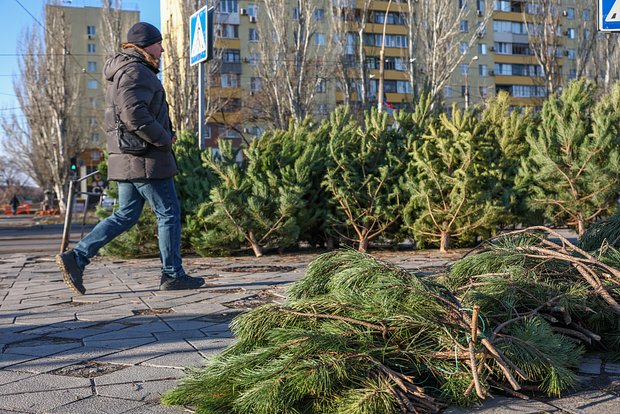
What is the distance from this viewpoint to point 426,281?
3193 mm

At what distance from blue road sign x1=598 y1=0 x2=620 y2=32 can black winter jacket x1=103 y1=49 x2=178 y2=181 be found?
387cm

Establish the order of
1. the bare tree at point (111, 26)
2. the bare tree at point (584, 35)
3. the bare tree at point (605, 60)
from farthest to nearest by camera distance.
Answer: the bare tree at point (111, 26), the bare tree at point (605, 60), the bare tree at point (584, 35)

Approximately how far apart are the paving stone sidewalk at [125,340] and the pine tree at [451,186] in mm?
719

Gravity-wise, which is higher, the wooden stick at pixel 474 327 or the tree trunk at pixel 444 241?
the wooden stick at pixel 474 327

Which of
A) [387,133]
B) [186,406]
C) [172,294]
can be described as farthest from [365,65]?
[186,406]

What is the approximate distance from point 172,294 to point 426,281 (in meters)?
3.15

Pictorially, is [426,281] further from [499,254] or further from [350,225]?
[350,225]

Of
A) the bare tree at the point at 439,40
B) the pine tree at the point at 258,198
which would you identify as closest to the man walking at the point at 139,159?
the pine tree at the point at 258,198

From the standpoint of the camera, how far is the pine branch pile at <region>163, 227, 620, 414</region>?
8.40 ft

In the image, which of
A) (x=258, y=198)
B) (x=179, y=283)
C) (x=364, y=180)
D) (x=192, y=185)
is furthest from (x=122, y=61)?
(x=364, y=180)

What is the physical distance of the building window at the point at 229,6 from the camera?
6518 centimetres

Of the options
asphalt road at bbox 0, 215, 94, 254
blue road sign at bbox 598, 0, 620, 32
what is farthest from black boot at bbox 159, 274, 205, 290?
asphalt road at bbox 0, 215, 94, 254

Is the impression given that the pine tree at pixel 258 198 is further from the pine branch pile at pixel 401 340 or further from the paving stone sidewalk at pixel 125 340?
the pine branch pile at pixel 401 340

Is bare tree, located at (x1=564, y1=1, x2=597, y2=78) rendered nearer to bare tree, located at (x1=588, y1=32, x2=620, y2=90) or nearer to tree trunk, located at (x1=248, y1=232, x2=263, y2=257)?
bare tree, located at (x1=588, y1=32, x2=620, y2=90)
